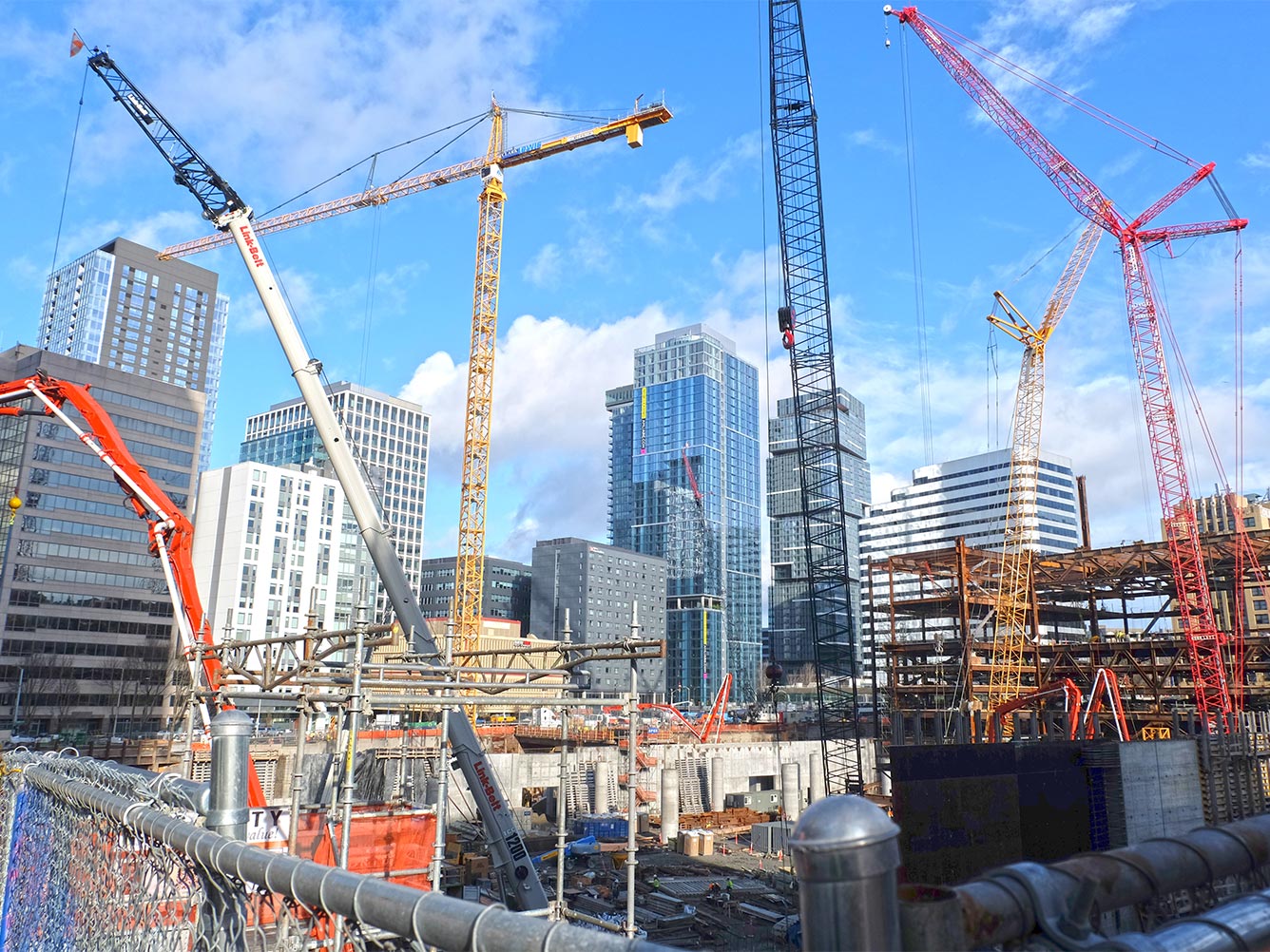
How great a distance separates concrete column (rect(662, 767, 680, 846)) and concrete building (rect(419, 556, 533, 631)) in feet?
383

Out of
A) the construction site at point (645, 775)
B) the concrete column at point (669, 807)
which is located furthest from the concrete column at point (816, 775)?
the concrete column at point (669, 807)

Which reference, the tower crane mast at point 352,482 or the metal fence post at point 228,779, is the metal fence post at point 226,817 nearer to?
the metal fence post at point 228,779

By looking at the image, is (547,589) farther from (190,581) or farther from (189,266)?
(190,581)

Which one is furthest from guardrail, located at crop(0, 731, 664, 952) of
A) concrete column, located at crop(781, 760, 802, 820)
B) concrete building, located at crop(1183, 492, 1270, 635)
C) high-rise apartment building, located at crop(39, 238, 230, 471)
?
high-rise apartment building, located at crop(39, 238, 230, 471)

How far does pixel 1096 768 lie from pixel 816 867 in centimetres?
2502

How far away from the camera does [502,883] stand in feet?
56.5

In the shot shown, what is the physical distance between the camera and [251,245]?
75.4ft

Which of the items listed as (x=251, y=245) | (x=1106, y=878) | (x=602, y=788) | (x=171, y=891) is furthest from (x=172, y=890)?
(x=602, y=788)

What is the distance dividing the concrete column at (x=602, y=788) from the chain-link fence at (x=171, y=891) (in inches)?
1812

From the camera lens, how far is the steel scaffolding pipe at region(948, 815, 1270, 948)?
7.23 ft

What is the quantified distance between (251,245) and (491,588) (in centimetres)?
15227

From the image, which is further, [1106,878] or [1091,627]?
[1091,627]

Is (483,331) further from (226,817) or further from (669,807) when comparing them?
(226,817)

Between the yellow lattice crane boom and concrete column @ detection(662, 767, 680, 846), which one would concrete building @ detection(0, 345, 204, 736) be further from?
concrete column @ detection(662, 767, 680, 846)
